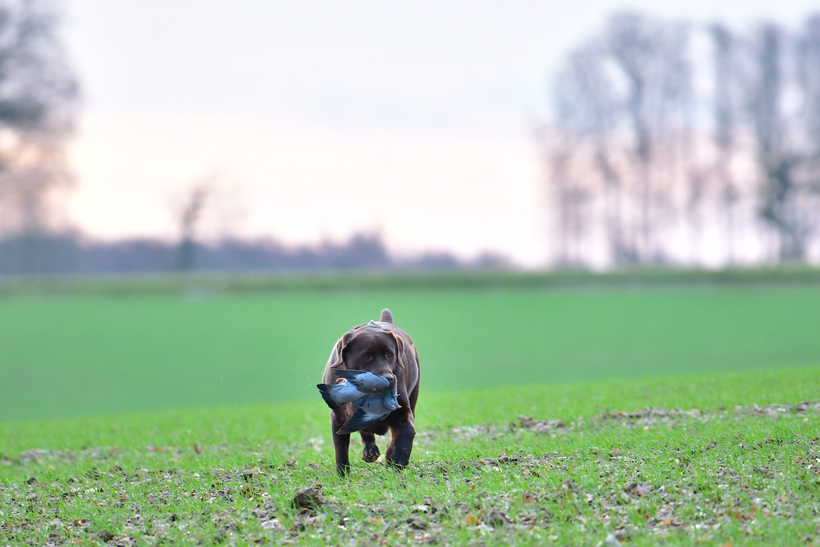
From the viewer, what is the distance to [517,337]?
34.3 meters

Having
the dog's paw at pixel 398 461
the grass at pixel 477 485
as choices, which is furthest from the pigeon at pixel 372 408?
the dog's paw at pixel 398 461

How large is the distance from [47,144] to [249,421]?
3593 centimetres

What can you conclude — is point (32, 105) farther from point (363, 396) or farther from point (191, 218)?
point (363, 396)

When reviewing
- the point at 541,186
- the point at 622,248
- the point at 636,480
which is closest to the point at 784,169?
the point at 622,248

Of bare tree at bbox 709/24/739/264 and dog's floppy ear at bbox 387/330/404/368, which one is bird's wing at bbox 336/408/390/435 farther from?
bare tree at bbox 709/24/739/264

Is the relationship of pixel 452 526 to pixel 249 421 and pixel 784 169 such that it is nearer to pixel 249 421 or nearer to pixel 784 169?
pixel 249 421

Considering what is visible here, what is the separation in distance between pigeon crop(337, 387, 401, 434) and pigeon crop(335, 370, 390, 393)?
0.32 feet

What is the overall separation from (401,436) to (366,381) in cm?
98

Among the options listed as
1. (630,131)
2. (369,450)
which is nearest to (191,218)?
(630,131)

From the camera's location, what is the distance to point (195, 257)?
55.0 meters

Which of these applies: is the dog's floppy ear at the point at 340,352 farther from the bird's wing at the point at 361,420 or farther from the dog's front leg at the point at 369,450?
the dog's front leg at the point at 369,450

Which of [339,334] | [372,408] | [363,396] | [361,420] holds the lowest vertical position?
[339,334]

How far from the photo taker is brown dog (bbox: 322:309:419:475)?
684cm

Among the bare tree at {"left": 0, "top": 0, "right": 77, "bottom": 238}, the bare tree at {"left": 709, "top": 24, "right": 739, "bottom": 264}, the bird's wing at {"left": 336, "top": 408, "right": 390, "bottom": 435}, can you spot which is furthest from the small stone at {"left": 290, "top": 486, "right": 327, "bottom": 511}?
the bare tree at {"left": 709, "top": 24, "right": 739, "bottom": 264}
